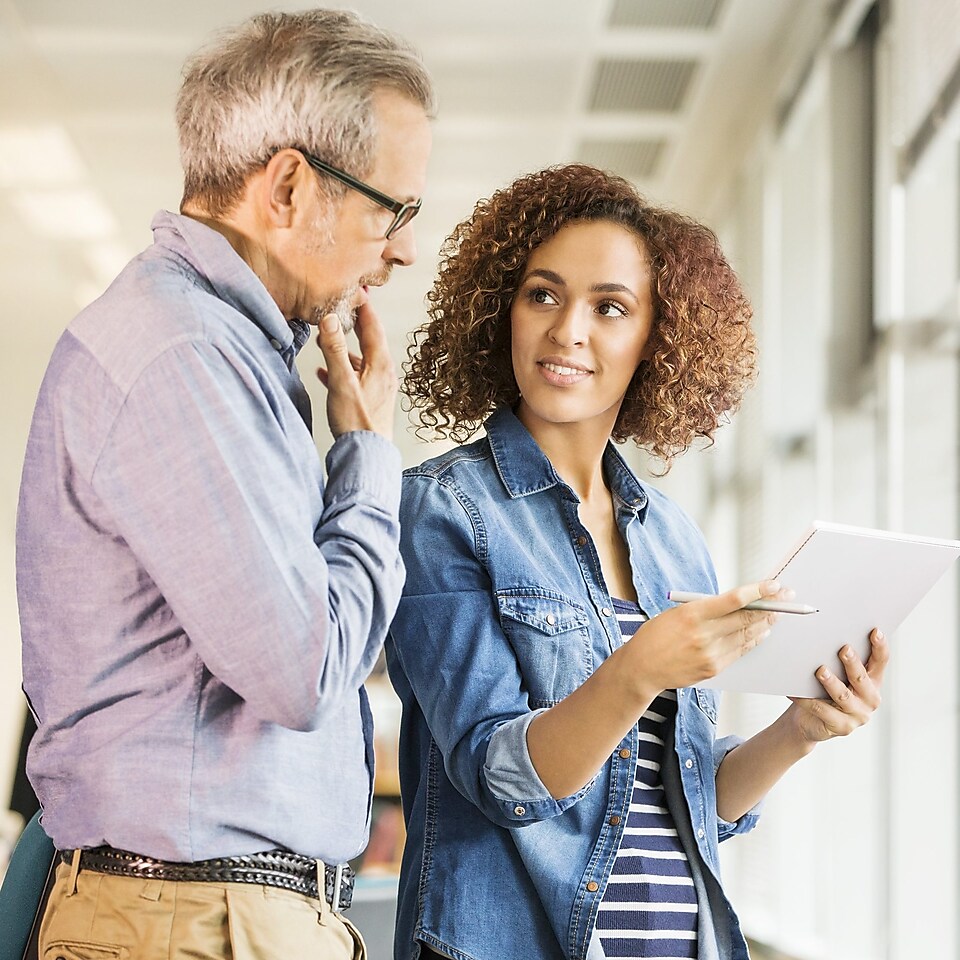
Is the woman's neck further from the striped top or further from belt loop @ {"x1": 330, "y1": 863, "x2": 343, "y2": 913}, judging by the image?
belt loop @ {"x1": 330, "y1": 863, "x2": 343, "y2": 913}

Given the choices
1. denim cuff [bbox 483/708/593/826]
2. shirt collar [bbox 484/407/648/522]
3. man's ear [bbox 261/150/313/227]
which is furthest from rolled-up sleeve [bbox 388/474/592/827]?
man's ear [bbox 261/150/313/227]

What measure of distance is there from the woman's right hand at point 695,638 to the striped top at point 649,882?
243 millimetres

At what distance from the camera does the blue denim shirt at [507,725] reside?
144 cm

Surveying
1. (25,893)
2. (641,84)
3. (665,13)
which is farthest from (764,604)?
(641,84)

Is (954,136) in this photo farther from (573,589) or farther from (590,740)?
(590,740)

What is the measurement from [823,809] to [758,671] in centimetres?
317

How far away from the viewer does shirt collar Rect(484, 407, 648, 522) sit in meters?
1.67

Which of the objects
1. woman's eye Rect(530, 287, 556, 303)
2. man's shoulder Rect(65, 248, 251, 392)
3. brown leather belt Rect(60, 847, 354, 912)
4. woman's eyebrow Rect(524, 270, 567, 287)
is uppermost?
woman's eyebrow Rect(524, 270, 567, 287)

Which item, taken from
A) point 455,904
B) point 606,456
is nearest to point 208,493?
point 455,904

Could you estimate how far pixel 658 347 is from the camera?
70.6 inches

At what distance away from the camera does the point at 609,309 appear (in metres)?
1.72

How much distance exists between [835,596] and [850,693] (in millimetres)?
205

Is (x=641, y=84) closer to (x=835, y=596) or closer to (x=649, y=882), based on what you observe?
(x=835, y=596)

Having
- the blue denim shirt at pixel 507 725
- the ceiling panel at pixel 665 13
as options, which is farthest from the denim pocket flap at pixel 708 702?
the ceiling panel at pixel 665 13
